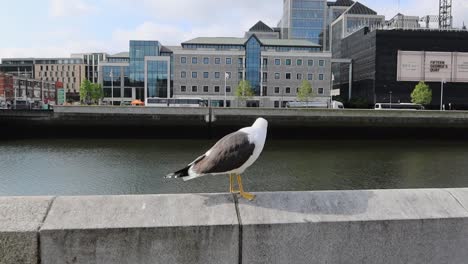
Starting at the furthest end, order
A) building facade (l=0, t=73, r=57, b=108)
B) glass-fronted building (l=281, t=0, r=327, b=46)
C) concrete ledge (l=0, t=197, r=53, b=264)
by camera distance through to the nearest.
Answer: glass-fronted building (l=281, t=0, r=327, b=46) < building facade (l=0, t=73, r=57, b=108) < concrete ledge (l=0, t=197, r=53, b=264)

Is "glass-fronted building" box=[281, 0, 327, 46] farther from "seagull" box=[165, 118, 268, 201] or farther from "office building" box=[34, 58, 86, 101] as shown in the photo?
"seagull" box=[165, 118, 268, 201]

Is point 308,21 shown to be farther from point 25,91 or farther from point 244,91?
point 25,91

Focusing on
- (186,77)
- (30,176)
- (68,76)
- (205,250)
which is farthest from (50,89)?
(205,250)

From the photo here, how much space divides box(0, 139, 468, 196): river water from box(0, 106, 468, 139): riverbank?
12.7ft

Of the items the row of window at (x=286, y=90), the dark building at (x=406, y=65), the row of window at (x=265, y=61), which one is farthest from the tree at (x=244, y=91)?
the dark building at (x=406, y=65)

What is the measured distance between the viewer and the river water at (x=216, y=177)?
60.3 ft

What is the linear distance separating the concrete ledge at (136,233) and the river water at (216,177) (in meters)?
13.5

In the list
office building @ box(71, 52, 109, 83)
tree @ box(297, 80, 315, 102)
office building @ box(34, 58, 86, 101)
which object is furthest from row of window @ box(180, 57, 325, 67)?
office building @ box(34, 58, 86, 101)

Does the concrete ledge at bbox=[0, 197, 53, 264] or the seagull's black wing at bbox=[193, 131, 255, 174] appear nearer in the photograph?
the concrete ledge at bbox=[0, 197, 53, 264]

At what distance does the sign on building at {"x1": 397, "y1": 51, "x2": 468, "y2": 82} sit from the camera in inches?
3578

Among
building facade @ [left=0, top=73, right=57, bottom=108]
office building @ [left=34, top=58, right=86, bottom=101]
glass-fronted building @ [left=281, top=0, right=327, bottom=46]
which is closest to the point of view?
building facade @ [left=0, top=73, right=57, bottom=108]

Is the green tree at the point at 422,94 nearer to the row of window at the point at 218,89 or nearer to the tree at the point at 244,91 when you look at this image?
the row of window at the point at 218,89

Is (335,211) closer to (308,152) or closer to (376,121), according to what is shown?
(308,152)

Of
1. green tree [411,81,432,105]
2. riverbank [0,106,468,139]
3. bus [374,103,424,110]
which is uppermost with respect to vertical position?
green tree [411,81,432,105]
